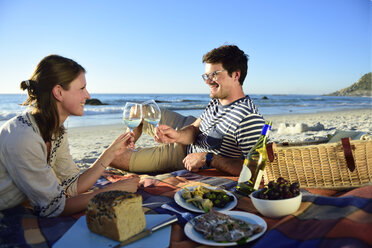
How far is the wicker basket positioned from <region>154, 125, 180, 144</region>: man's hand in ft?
3.46

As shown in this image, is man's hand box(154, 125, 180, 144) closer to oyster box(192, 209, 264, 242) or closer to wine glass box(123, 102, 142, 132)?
wine glass box(123, 102, 142, 132)

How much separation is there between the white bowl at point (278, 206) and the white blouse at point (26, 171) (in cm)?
133

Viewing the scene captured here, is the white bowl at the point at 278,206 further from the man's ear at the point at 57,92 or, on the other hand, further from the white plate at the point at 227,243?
the man's ear at the point at 57,92

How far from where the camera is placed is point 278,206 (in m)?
1.80

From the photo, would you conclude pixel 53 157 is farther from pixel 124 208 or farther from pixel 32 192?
pixel 124 208

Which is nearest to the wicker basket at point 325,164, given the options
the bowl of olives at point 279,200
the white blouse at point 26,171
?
the bowl of olives at point 279,200

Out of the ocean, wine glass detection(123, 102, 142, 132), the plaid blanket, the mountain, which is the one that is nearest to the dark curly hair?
wine glass detection(123, 102, 142, 132)

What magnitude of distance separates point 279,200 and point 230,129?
1.68 metres

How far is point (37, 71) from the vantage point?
232 centimetres

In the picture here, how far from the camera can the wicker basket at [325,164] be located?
2.41 metres

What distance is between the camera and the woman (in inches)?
79.2

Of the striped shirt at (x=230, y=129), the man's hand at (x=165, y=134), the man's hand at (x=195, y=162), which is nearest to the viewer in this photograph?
the man's hand at (x=165, y=134)

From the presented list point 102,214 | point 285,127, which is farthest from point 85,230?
point 285,127

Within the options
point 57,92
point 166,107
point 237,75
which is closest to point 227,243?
point 57,92
